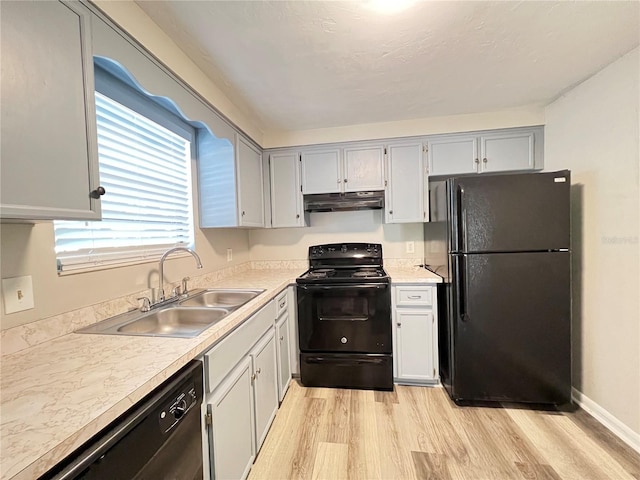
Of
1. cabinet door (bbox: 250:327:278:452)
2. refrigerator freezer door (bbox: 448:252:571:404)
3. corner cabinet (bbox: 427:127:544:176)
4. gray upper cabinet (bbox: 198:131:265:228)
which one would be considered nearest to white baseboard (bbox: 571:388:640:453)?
refrigerator freezer door (bbox: 448:252:571:404)

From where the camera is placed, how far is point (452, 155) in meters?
2.49

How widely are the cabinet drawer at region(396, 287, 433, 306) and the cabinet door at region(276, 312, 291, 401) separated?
949mm

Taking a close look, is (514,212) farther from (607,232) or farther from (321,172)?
(321,172)

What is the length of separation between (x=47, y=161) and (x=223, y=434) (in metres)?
1.20

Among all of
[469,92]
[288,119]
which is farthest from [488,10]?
[288,119]

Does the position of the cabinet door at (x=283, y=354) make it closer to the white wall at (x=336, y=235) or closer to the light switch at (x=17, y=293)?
the white wall at (x=336, y=235)

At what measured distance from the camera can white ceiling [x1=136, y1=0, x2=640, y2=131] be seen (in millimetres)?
1242

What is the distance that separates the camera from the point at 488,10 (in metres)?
1.25

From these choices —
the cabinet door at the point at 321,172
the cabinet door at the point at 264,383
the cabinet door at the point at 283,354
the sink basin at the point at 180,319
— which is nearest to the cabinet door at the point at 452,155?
the cabinet door at the point at 321,172

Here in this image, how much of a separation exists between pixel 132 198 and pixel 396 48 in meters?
1.71

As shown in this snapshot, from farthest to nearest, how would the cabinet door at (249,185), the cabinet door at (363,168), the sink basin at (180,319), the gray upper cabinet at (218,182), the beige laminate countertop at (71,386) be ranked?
1. the cabinet door at (363,168)
2. the cabinet door at (249,185)
3. the gray upper cabinet at (218,182)
4. the sink basin at (180,319)
5. the beige laminate countertop at (71,386)

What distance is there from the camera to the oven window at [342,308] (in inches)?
86.7

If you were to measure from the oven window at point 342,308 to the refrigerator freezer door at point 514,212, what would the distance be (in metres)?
0.87

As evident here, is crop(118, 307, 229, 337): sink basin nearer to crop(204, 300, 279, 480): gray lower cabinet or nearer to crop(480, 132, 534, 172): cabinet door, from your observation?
crop(204, 300, 279, 480): gray lower cabinet
